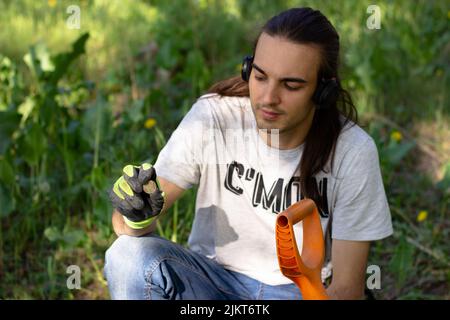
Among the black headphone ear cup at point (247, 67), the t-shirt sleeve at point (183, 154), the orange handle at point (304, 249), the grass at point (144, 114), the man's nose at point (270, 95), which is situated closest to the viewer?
the orange handle at point (304, 249)

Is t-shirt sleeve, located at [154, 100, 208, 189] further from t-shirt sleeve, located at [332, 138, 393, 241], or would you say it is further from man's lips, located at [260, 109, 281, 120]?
t-shirt sleeve, located at [332, 138, 393, 241]

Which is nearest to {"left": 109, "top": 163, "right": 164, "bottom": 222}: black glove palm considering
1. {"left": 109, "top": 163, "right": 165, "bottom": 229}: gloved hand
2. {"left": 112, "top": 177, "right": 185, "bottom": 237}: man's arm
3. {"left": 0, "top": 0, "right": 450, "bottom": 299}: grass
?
{"left": 109, "top": 163, "right": 165, "bottom": 229}: gloved hand

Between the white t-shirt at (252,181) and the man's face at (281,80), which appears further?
the white t-shirt at (252,181)

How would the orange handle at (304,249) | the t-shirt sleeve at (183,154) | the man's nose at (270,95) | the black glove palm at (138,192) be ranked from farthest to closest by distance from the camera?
the t-shirt sleeve at (183,154), the man's nose at (270,95), the black glove palm at (138,192), the orange handle at (304,249)

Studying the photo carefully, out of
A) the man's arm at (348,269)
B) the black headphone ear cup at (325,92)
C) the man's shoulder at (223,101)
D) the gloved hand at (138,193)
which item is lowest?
the man's arm at (348,269)

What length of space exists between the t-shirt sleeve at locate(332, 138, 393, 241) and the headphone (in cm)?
16

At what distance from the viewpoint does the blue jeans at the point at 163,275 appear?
85.2 inches

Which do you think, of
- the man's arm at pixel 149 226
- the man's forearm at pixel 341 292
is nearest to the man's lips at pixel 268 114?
the man's arm at pixel 149 226

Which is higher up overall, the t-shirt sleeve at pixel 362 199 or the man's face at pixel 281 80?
the man's face at pixel 281 80

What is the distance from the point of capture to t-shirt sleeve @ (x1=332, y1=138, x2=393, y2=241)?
7.23ft

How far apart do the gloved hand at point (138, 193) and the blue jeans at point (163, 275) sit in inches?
7.1

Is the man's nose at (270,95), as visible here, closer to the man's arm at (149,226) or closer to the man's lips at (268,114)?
the man's lips at (268,114)

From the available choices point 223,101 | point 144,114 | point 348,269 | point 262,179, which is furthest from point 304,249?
point 144,114

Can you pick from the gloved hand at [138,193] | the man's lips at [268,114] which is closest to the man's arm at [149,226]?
the gloved hand at [138,193]
